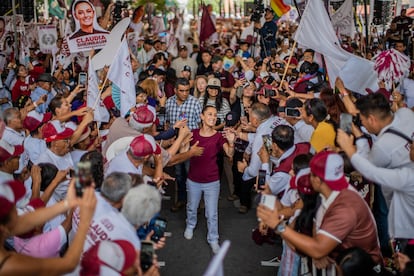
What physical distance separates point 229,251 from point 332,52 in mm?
3053

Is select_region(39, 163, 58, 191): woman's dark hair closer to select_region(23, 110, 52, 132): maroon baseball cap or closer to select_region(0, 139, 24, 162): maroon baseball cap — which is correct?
select_region(0, 139, 24, 162): maroon baseball cap

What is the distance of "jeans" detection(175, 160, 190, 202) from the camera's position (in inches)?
Result: 300

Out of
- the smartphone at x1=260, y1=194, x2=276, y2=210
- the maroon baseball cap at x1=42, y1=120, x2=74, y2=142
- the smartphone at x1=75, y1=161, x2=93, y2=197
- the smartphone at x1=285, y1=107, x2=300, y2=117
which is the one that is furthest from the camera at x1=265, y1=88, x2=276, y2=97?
the smartphone at x1=75, y1=161, x2=93, y2=197

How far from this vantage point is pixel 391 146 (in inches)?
177

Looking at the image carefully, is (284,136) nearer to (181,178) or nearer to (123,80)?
(123,80)

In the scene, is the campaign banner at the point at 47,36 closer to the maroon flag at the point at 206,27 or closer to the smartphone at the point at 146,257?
the maroon flag at the point at 206,27

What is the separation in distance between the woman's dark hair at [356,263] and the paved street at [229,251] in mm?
2419

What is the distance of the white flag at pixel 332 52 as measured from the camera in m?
6.51

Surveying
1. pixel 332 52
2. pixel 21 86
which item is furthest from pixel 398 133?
pixel 21 86

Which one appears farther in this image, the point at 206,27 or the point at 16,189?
the point at 206,27

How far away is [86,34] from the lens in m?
7.93

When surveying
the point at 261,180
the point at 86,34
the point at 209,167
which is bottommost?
the point at 209,167

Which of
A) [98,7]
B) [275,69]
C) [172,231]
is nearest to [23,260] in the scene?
[172,231]

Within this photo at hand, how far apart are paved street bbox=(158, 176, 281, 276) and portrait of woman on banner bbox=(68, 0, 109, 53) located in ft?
9.61
